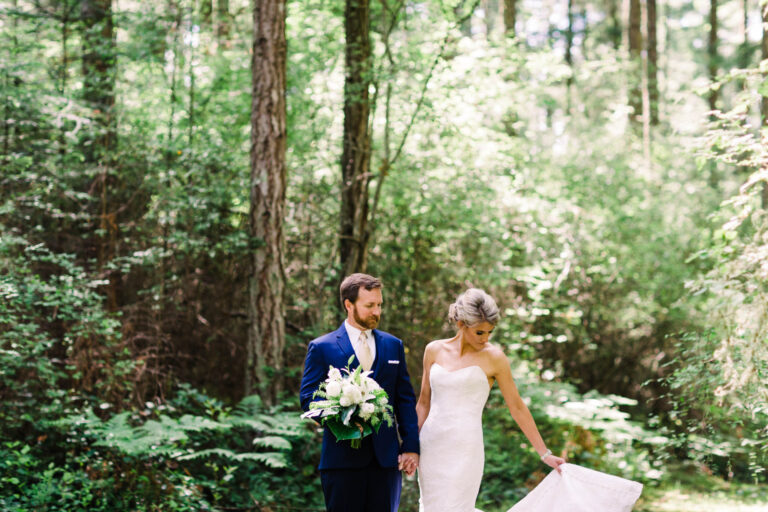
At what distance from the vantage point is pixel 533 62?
419 inches

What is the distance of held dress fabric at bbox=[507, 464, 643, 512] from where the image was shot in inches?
167

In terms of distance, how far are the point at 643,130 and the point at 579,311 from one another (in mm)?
8101

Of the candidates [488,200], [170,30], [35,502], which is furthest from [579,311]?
[35,502]

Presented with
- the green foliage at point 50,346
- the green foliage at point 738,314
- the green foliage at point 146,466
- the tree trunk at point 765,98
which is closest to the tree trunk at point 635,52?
the tree trunk at point 765,98

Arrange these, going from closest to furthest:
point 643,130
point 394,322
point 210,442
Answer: point 210,442
point 394,322
point 643,130

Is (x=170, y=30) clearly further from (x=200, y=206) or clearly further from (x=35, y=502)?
(x=35, y=502)

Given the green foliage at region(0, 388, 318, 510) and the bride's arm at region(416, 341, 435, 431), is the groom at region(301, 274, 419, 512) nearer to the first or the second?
the bride's arm at region(416, 341, 435, 431)

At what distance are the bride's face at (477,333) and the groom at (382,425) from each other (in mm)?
474

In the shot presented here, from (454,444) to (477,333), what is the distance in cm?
74

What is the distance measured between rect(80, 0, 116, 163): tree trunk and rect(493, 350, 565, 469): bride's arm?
5.81m

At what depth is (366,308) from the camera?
4.00 metres

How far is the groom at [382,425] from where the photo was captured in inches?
156

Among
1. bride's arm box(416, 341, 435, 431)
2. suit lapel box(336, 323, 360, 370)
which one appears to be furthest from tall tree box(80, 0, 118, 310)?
suit lapel box(336, 323, 360, 370)

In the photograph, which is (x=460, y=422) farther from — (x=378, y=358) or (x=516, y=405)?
(x=378, y=358)
